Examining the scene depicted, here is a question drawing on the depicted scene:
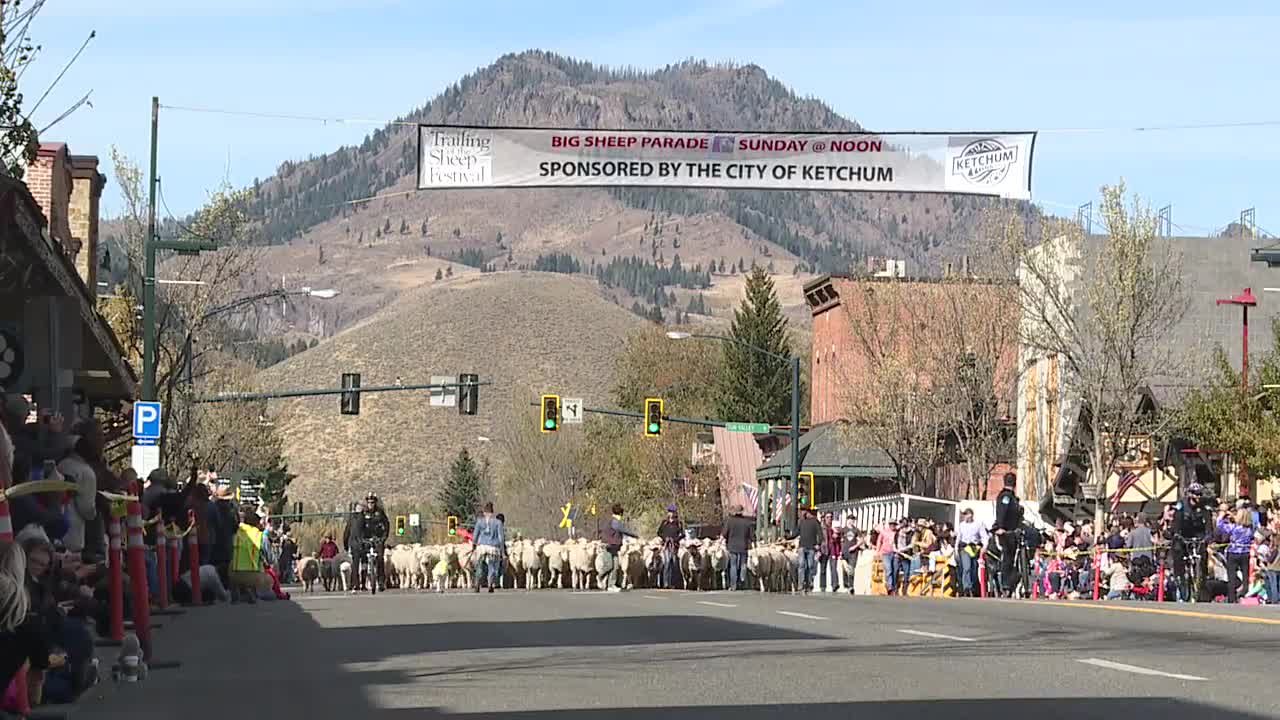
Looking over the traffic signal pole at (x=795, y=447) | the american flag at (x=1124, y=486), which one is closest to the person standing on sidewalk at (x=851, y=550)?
the traffic signal pole at (x=795, y=447)

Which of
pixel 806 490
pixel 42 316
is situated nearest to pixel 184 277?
pixel 806 490

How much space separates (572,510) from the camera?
12156 cm

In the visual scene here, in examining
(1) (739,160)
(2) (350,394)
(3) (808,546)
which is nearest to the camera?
(1) (739,160)

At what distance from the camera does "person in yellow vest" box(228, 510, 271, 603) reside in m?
31.7

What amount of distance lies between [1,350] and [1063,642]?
516 inches

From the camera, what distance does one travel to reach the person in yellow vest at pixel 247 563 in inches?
1248

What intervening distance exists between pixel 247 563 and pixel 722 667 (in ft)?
62.4

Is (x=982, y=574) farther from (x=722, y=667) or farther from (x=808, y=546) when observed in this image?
(x=722, y=667)

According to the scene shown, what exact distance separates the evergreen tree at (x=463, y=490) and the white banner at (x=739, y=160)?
147 metres

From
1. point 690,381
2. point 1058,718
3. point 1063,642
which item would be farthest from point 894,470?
point 1058,718

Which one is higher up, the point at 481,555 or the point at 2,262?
the point at 2,262

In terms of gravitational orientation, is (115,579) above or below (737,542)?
above

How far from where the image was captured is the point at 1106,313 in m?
58.1

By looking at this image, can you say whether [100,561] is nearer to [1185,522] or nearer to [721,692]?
[721,692]
